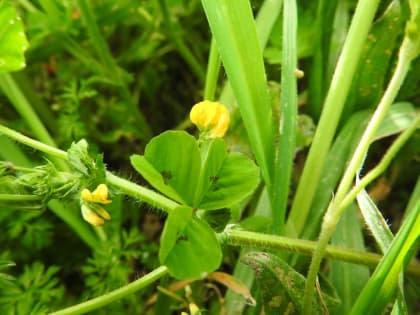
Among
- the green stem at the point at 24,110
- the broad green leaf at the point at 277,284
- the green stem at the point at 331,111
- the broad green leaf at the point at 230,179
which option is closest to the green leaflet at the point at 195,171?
the broad green leaf at the point at 230,179

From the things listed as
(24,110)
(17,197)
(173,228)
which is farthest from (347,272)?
(24,110)

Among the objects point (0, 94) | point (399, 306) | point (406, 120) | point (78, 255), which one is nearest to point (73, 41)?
point (0, 94)

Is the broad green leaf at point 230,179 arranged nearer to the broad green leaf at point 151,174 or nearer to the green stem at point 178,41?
the broad green leaf at point 151,174

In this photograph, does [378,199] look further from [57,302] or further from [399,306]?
[57,302]

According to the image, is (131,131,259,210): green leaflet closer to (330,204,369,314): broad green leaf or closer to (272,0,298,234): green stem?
(272,0,298,234): green stem

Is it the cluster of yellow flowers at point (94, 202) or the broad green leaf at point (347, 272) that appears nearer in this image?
the cluster of yellow flowers at point (94, 202)

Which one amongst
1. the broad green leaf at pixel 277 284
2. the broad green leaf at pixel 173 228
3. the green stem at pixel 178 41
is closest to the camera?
the broad green leaf at pixel 173 228

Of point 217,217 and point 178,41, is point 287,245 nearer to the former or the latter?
point 217,217
